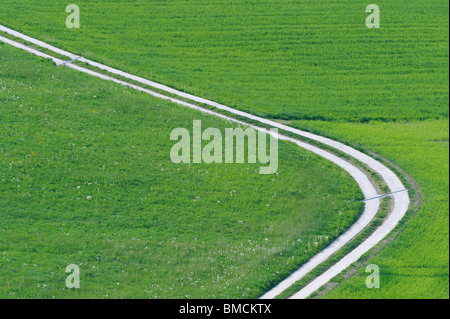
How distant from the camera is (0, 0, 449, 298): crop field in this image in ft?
95.8

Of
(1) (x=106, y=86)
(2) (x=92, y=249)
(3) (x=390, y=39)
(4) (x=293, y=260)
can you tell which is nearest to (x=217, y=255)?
(4) (x=293, y=260)

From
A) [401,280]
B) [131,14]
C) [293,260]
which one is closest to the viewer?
[401,280]

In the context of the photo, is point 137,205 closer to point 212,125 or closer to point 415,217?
point 212,125

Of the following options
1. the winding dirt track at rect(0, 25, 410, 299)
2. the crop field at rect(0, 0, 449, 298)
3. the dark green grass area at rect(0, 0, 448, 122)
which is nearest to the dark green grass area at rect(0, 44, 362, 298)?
the crop field at rect(0, 0, 449, 298)

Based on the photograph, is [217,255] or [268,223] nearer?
[217,255]

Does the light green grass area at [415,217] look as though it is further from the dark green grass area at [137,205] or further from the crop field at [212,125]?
the dark green grass area at [137,205]

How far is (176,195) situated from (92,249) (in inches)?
233

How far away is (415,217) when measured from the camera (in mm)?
32531

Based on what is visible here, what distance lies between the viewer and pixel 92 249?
3028 centimetres

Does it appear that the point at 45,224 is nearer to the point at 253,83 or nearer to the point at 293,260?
the point at 293,260

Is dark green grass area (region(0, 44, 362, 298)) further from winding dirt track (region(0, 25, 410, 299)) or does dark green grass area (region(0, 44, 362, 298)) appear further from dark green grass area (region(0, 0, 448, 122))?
dark green grass area (region(0, 0, 448, 122))

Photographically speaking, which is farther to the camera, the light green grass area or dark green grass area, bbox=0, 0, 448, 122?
dark green grass area, bbox=0, 0, 448, 122

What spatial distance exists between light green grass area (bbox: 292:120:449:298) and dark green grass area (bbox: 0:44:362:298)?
3.07 meters

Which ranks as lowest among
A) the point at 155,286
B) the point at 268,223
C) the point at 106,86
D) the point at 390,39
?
the point at 155,286
